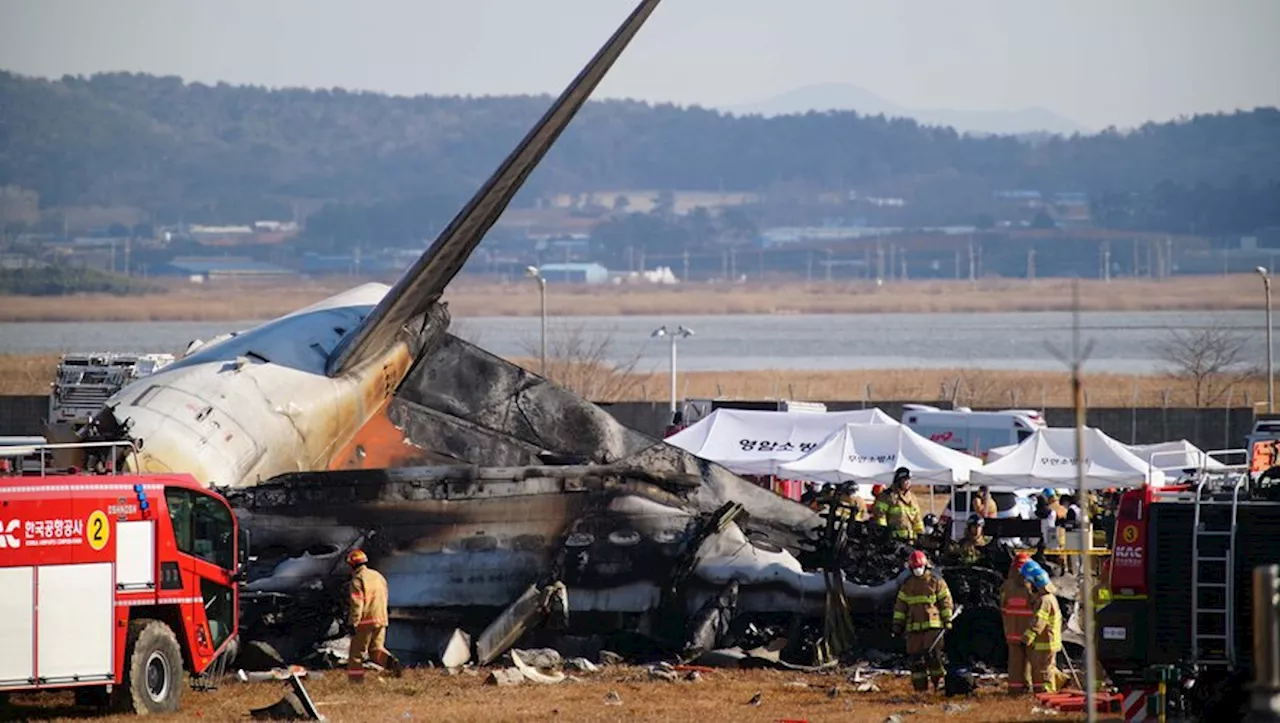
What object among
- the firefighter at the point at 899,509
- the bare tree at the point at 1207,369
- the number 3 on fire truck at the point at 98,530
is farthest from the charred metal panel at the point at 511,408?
the bare tree at the point at 1207,369

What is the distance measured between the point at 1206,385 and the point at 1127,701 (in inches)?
2927

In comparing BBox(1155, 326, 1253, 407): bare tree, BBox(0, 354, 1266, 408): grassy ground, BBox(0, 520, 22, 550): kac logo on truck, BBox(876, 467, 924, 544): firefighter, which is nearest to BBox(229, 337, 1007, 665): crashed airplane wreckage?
BBox(876, 467, 924, 544): firefighter

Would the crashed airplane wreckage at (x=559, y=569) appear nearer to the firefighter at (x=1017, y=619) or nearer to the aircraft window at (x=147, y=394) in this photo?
the firefighter at (x=1017, y=619)

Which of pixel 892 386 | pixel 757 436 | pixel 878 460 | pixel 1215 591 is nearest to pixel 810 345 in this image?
pixel 892 386

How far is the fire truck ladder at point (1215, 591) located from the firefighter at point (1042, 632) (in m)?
3.64

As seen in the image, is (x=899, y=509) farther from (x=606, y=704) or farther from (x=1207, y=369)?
(x=1207, y=369)

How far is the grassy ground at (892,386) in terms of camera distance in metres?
85.4

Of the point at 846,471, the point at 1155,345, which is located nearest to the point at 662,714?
the point at 846,471

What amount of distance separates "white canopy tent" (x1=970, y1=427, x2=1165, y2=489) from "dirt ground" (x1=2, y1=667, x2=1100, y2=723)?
591 inches

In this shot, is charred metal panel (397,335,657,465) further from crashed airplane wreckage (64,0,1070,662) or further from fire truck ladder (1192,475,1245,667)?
fire truck ladder (1192,475,1245,667)

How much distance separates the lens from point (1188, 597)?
2017cm

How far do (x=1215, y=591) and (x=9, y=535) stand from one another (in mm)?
12411

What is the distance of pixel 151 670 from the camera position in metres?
21.3

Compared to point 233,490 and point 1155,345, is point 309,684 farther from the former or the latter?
point 1155,345
